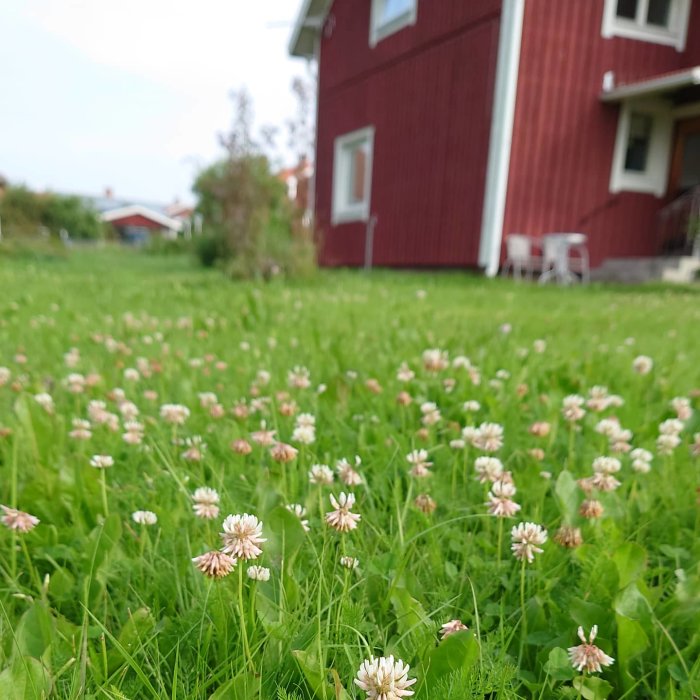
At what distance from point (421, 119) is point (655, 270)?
204 inches

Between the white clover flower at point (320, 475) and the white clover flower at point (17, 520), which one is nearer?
the white clover flower at point (17, 520)

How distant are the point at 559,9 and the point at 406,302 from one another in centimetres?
718

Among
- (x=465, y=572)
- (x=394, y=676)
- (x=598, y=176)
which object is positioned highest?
(x=598, y=176)

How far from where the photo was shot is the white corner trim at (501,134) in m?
9.23

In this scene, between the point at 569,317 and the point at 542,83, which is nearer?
the point at 569,317

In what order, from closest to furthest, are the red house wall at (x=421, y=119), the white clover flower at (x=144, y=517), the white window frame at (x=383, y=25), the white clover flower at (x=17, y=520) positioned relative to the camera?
the white clover flower at (x=17, y=520)
the white clover flower at (x=144, y=517)
the red house wall at (x=421, y=119)
the white window frame at (x=383, y=25)

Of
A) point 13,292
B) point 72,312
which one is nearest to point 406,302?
point 72,312

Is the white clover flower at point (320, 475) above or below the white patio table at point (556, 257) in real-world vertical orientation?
below

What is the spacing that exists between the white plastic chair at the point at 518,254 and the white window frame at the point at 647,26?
372 centimetres

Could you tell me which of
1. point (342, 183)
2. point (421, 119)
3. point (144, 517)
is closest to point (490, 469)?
point (144, 517)

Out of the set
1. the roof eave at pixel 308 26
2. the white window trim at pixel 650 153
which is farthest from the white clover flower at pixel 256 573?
the roof eave at pixel 308 26

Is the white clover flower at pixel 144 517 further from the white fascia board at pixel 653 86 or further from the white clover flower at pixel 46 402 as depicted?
the white fascia board at pixel 653 86

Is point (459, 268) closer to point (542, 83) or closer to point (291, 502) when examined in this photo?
point (542, 83)

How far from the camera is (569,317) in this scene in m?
4.82
